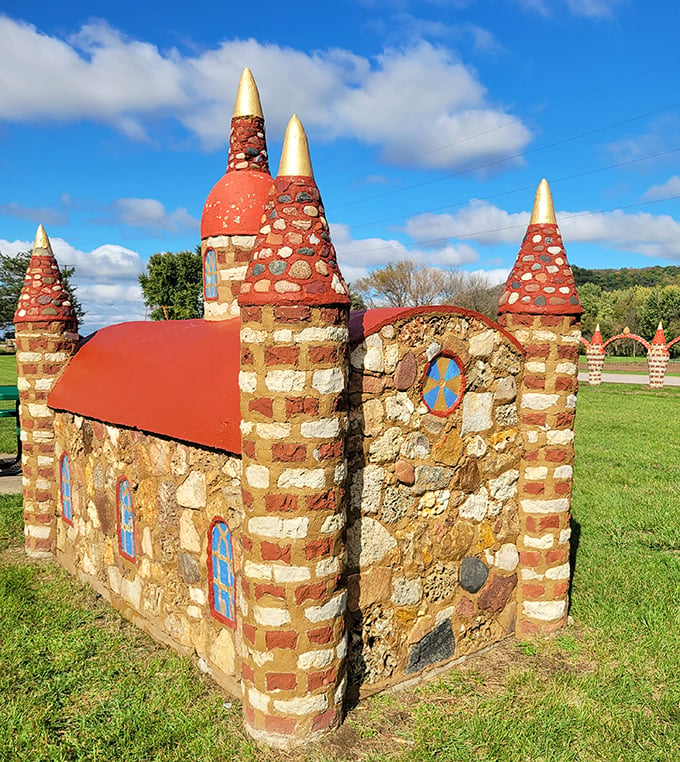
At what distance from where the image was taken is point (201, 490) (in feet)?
17.9

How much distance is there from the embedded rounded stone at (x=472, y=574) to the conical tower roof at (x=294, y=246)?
8.92 feet

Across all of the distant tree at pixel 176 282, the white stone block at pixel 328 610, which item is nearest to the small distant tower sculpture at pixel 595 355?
the distant tree at pixel 176 282

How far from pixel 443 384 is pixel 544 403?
120 centimetres

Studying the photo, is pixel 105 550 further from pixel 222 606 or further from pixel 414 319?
pixel 414 319

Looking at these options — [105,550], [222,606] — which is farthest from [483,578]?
[105,550]

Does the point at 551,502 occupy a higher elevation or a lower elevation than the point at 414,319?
lower

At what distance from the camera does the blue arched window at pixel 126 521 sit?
6.57 metres

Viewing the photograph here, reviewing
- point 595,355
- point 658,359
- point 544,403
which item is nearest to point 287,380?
point 544,403

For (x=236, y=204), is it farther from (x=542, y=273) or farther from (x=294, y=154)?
(x=542, y=273)

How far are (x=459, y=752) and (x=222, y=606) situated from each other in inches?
83.4

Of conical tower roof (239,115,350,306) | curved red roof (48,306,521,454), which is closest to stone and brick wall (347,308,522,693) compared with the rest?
curved red roof (48,306,521,454)

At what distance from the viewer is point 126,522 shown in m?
6.69

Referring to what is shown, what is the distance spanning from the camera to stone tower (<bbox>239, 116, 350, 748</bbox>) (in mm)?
4359

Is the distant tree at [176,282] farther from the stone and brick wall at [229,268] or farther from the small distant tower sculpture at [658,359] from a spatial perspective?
the stone and brick wall at [229,268]
